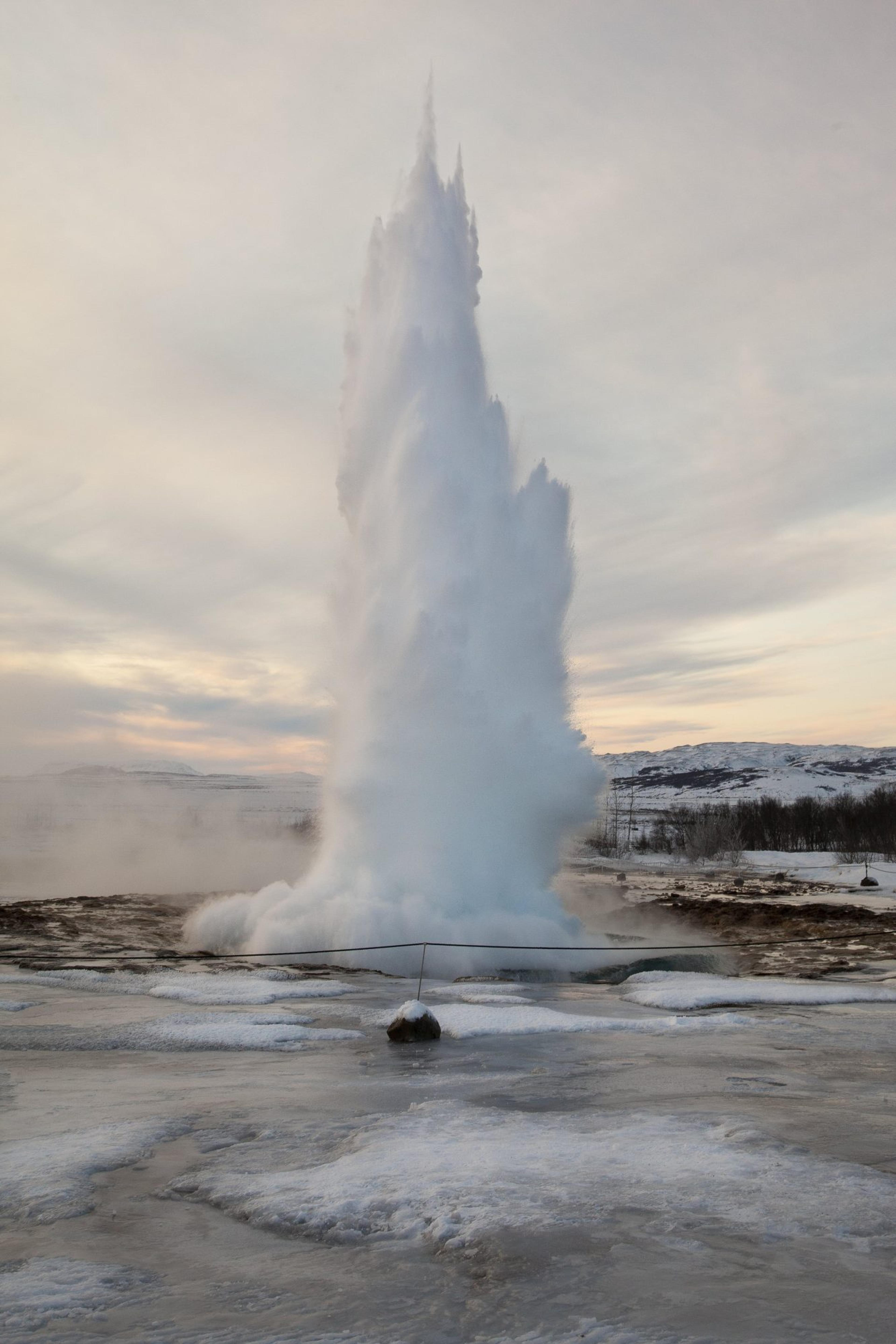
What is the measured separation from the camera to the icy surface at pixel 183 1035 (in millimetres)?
10180

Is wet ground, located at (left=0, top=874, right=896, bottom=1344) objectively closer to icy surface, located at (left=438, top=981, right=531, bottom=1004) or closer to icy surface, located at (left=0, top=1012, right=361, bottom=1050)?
icy surface, located at (left=0, top=1012, right=361, bottom=1050)

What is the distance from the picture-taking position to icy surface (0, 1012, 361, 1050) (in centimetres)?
1018

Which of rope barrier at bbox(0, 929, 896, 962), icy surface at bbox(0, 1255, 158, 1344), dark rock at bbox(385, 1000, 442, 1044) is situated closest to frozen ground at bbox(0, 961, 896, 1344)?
icy surface at bbox(0, 1255, 158, 1344)

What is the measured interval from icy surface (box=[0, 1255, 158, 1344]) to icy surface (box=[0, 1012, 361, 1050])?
590cm

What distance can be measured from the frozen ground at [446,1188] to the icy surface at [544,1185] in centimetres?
2

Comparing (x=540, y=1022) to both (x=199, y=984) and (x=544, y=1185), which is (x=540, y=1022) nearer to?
(x=199, y=984)

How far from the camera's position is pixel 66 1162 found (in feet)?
19.6

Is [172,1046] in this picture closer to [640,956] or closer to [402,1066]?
[402,1066]

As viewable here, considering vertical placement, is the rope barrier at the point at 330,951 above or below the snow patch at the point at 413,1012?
below

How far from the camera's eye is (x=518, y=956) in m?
18.2

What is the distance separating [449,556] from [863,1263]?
17.9 meters

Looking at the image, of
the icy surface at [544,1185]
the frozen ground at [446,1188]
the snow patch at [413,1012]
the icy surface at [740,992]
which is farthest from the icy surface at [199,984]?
the icy surface at [544,1185]

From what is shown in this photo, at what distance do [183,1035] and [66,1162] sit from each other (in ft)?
16.0

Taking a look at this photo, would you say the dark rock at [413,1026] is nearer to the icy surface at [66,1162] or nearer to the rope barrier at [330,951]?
the icy surface at [66,1162]
